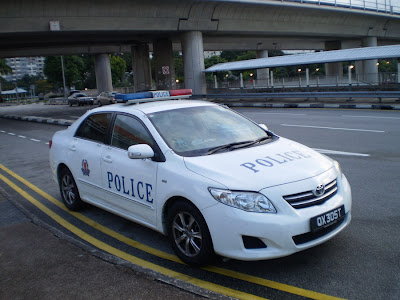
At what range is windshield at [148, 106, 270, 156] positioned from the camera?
454cm

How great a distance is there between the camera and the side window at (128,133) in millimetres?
4779

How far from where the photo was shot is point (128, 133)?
5035mm

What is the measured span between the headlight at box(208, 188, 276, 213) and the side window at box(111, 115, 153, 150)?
131 cm

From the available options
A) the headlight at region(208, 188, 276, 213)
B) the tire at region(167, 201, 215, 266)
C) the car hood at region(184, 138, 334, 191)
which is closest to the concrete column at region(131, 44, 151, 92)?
the car hood at region(184, 138, 334, 191)

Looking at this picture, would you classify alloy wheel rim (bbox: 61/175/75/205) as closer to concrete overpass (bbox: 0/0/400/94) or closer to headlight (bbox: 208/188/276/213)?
headlight (bbox: 208/188/276/213)

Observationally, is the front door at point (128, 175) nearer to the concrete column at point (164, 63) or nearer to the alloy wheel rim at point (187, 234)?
the alloy wheel rim at point (187, 234)

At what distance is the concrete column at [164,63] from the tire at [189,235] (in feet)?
102

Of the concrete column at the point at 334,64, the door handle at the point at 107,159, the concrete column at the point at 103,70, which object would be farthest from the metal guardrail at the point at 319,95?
the concrete column at the point at 103,70

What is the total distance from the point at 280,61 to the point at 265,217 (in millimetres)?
27561

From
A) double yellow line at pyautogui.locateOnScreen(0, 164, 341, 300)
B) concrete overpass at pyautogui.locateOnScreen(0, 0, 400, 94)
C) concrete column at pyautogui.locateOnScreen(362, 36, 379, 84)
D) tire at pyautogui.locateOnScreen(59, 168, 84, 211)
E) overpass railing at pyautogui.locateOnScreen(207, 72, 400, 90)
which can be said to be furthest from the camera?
concrete overpass at pyautogui.locateOnScreen(0, 0, 400, 94)

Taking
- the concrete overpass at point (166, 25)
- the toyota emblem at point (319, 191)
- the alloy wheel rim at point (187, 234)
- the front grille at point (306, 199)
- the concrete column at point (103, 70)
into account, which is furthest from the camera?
the concrete column at point (103, 70)


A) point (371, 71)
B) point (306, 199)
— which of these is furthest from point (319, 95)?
point (306, 199)

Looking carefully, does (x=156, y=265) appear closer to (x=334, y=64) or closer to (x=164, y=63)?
(x=164, y=63)

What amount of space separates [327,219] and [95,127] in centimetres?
337
